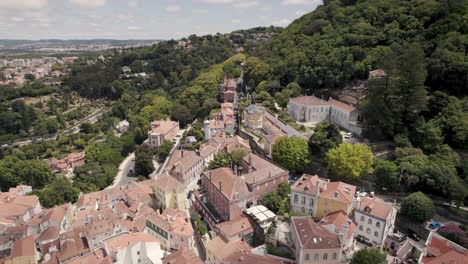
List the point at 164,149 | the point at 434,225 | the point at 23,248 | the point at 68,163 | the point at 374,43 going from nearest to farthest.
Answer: the point at 434,225, the point at 23,248, the point at 374,43, the point at 164,149, the point at 68,163

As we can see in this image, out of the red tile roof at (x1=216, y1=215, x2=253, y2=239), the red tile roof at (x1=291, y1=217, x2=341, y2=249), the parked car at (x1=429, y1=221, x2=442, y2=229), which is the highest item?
the red tile roof at (x1=291, y1=217, x2=341, y2=249)

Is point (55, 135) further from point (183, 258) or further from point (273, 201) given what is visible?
point (273, 201)

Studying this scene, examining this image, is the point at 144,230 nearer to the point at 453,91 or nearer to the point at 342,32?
the point at 453,91

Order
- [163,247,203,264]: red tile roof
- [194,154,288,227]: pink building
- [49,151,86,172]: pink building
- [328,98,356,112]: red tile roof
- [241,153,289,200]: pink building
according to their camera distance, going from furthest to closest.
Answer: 1. [49,151,86,172]: pink building
2. [328,98,356,112]: red tile roof
3. [241,153,289,200]: pink building
4. [194,154,288,227]: pink building
5. [163,247,203,264]: red tile roof

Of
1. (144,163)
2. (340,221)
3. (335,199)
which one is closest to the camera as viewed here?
(340,221)

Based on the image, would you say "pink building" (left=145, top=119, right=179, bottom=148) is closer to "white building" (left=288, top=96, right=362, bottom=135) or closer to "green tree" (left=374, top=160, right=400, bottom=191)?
"white building" (left=288, top=96, right=362, bottom=135)

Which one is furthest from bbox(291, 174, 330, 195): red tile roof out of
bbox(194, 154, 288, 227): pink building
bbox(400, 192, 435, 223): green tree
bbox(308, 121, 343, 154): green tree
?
bbox(400, 192, 435, 223): green tree

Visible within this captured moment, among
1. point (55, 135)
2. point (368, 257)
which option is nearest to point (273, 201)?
point (368, 257)

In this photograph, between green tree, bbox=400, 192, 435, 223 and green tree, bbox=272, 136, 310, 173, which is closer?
green tree, bbox=400, 192, 435, 223
